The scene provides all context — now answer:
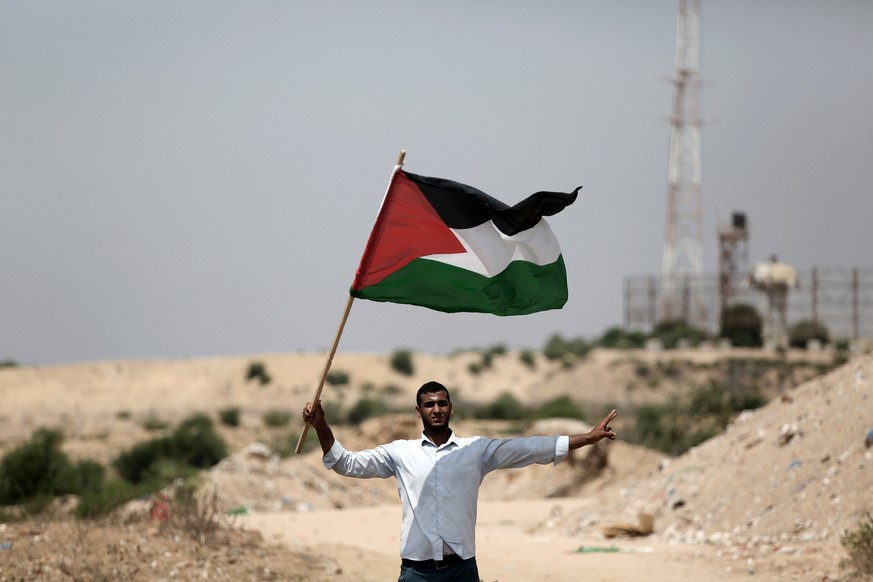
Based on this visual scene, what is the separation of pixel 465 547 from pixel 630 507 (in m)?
11.3

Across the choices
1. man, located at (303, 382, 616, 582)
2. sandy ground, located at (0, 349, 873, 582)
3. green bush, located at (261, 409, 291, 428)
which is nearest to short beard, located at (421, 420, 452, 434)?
man, located at (303, 382, 616, 582)

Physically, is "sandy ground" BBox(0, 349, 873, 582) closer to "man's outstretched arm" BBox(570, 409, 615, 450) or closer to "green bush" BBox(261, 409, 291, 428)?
"man's outstretched arm" BBox(570, 409, 615, 450)

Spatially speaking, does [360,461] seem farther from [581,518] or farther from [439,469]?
[581,518]

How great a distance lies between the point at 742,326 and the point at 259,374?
2604 cm

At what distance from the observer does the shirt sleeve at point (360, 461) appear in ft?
22.0

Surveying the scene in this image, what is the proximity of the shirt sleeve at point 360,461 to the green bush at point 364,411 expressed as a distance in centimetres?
4458

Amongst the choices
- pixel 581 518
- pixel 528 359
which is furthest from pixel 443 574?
pixel 528 359

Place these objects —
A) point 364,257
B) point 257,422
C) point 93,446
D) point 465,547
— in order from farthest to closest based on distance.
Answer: point 257,422 < point 93,446 < point 364,257 < point 465,547

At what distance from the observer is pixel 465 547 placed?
6.55 metres

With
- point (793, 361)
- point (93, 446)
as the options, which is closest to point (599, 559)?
point (93, 446)

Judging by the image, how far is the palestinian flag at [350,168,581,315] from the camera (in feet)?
26.5

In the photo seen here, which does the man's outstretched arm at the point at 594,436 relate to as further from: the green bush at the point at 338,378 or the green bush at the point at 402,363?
the green bush at the point at 402,363

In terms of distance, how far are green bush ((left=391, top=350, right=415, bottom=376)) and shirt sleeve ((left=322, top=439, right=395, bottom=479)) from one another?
6894cm

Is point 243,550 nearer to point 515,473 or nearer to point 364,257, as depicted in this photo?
point 364,257
